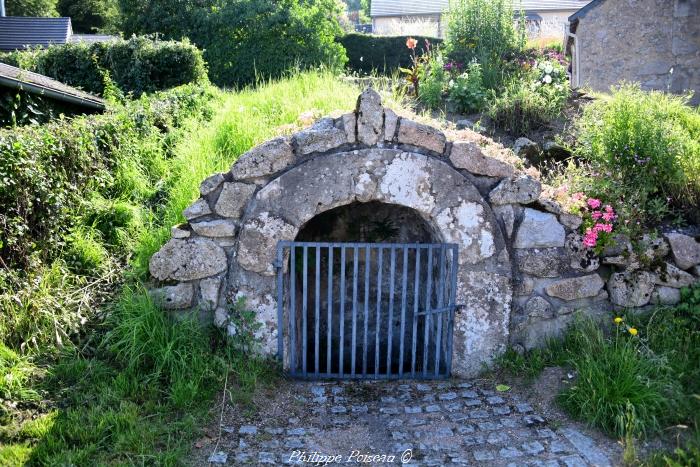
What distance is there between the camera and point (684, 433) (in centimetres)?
371

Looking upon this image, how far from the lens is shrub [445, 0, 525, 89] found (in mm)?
8969

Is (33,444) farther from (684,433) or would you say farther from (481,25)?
(481,25)

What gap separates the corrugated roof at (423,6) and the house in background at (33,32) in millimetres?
16637

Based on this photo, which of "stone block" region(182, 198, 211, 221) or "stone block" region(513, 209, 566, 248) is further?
"stone block" region(513, 209, 566, 248)

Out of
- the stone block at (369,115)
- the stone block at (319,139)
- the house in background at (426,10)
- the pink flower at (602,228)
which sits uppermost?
the house in background at (426,10)

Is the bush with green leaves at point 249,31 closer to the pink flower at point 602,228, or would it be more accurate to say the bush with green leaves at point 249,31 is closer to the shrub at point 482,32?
the shrub at point 482,32

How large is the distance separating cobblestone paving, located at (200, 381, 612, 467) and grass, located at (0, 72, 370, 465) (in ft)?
1.15

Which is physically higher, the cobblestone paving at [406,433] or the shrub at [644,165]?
the shrub at [644,165]

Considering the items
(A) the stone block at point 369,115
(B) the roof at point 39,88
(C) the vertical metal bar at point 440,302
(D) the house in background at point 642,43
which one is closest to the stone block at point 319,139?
(A) the stone block at point 369,115

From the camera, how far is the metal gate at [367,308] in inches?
181

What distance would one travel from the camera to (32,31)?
2061 centimetres

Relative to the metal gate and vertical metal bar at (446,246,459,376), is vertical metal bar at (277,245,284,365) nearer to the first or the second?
the metal gate

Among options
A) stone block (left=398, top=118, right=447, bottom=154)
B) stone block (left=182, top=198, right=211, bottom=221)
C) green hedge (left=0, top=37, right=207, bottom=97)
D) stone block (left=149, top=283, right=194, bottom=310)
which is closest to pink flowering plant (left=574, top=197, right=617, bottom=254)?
stone block (left=398, top=118, right=447, bottom=154)

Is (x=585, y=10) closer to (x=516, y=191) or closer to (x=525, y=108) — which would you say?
(x=525, y=108)
